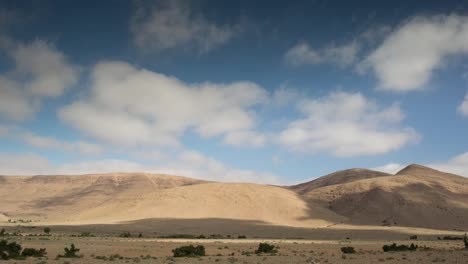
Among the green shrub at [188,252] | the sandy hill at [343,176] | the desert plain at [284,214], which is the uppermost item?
the sandy hill at [343,176]

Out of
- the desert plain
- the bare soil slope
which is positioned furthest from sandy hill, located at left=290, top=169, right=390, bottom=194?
the bare soil slope

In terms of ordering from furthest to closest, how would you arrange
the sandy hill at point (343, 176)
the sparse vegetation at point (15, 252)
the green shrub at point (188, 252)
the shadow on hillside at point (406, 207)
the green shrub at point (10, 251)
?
1. the sandy hill at point (343, 176)
2. the shadow on hillside at point (406, 207)
3. the green shrub at point (188, 252)
4. the sparse vegetation at point (15, 252)
5. the green shrub at point (10, 251)

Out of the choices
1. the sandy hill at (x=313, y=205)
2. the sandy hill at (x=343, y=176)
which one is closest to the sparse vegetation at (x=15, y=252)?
the sandy hill at (x=313, y=205)

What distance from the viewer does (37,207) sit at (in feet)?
423

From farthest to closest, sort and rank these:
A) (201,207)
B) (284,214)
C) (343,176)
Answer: (343,176) < (201,207) < (284,214)

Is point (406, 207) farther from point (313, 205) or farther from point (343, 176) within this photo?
point (343, 176)

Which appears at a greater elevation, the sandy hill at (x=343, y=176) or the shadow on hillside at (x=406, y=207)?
the sandy hill at (x=343, y=176)

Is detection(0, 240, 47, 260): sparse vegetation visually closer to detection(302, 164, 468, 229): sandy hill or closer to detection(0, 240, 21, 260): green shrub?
detection(0, 240, 21, 260): green shrub

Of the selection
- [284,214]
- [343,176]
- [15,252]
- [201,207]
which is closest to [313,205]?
[284,214]

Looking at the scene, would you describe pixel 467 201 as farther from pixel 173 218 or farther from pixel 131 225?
pixel 131 225

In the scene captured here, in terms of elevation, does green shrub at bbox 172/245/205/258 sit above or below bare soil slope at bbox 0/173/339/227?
below

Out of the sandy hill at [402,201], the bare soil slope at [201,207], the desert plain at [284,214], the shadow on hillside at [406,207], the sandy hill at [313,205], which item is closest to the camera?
the desert plain at [284,214]

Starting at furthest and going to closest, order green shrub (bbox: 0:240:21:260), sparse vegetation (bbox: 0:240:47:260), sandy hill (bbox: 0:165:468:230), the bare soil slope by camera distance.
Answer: the bare soil slope, sandy hill (bbox: 0:165:468:230), sparse vegetation (bbox: 0:240:47:260), green shrub (bbox: 0:240:21:260)

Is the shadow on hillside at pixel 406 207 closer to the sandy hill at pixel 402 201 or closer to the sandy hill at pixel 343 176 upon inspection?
the sandy hill at pixel 402 201
